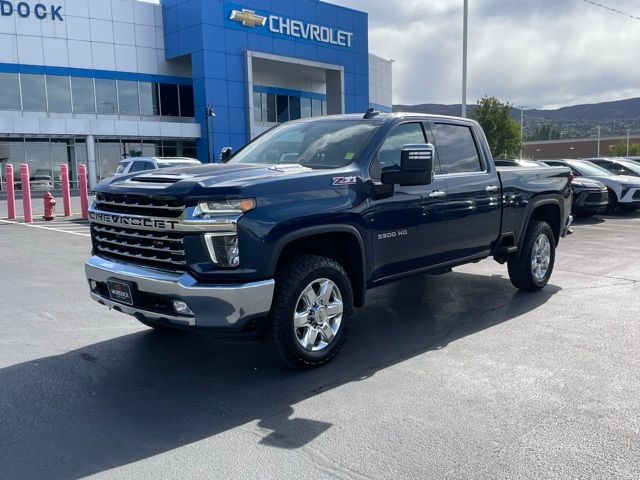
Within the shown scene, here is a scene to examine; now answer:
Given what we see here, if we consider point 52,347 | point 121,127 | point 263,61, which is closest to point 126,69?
point 121,127

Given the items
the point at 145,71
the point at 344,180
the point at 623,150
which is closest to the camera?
the point at 344,180

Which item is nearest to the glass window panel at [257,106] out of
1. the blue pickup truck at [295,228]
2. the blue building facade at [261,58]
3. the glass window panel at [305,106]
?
the blue building facade at [261,58]

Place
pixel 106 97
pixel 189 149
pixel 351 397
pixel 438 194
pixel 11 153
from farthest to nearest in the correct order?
pixel 189 149
pixel 106 97
pixel 11 153
pixel 438 194
pixel 351 397

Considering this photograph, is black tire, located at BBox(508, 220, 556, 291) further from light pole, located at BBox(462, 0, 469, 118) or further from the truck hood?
light pole, located at BBox(462, 0, 469, 118)

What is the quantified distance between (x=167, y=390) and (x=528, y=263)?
4.52 metres

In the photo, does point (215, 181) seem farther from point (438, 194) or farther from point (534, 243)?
point (534, 243)

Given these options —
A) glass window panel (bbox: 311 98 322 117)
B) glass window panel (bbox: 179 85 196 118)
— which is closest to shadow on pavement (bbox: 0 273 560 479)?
glass window panel (bbox: 179 85 196 118)

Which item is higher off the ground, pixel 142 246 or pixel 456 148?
pixel 456 148

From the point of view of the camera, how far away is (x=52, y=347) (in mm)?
5324

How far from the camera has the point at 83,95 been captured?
36.4 meters

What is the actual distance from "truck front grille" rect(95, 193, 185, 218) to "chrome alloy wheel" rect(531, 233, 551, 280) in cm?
455

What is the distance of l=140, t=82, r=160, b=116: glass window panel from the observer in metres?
39.0

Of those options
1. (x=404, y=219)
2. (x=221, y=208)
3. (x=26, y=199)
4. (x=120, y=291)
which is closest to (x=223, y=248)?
(x=221, y=208)

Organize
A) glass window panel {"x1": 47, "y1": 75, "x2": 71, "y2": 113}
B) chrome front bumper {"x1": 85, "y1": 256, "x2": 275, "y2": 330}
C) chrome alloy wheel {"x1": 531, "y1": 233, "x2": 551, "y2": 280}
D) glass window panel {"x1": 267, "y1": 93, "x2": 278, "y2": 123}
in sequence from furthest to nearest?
glass window panel {"x1": 267, "y1": 93, "x2": 278, "y2": 123}, glass window panel {"x1": 47, "y1": 75, "x2": 71, "y2": 113}, chrome alloy wheel {"x1": 531, "y1": 233, "x2": 551, "y2": 280}, chrome front bumper {"x1": 85, "y1": 256, "x2": 275, "y2": 330}
